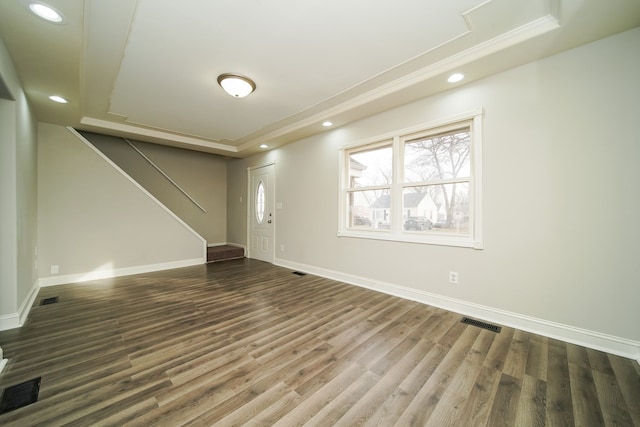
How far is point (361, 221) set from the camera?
406cm

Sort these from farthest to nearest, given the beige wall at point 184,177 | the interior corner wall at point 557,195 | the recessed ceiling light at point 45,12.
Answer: the beige wall at point 184,177, the interior corner wall at point 557,195, the recessed ceiling light at point 45,12

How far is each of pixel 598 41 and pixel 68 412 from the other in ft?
15.6

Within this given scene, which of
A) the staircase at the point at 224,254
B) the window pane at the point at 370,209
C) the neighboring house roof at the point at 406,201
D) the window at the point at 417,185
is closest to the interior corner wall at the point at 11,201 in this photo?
the staircase at the point at 224,254

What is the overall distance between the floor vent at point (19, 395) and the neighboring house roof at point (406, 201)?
371 centimetres

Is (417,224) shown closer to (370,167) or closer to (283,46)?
(370,167)

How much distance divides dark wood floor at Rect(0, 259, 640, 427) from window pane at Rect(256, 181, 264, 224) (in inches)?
121

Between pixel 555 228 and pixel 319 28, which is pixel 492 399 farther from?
pixel 319 28

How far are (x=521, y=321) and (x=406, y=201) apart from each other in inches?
69.9

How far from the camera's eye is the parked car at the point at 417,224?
10.7 ft

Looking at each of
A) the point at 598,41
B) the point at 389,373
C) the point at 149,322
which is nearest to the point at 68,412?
the point at 149,322

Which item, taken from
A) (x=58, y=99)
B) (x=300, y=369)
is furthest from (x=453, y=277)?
(x=58, y=99)

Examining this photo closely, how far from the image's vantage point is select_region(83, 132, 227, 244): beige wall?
5398 millimetres

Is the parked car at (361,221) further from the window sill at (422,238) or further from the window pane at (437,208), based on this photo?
the window pane at (437,208)

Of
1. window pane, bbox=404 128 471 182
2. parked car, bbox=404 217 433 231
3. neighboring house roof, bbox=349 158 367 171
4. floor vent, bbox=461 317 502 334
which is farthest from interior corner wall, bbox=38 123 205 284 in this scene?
floor vent, bbox=461 317 502 334
